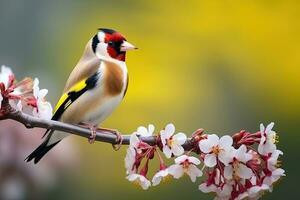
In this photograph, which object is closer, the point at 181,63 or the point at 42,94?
the point at 42,94

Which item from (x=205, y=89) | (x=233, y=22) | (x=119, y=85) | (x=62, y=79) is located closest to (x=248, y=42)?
(x=233, y=22)

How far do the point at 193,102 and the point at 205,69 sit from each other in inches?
6.2

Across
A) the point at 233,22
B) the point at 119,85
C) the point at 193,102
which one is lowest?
the point at 193,102

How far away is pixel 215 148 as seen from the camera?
81 centimetres

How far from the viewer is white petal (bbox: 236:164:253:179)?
0.82 m

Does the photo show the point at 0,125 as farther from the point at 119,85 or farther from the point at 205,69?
the point at 205,69

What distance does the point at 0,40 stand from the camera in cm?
262

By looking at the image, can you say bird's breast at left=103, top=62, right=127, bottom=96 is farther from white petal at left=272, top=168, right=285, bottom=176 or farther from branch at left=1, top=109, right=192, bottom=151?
white petal at left=272, top=168, right=285, bottom=176

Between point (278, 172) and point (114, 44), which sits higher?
point (114, 44)

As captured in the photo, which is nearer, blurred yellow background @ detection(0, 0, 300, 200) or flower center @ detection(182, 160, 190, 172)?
flower center @ detection(182, 160, 190, 172)

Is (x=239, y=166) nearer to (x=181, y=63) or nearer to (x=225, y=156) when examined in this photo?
(x=225, y=156)

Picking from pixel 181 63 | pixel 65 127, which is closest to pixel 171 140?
pixel 65 127

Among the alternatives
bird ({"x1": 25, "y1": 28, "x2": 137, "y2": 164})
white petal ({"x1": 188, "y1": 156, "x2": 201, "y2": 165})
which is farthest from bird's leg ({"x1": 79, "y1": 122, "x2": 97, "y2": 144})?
white petal ({"x1": 188, "y1": 156, "x2": 201, "y2": 165})

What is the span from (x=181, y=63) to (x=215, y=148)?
5.64 ft
